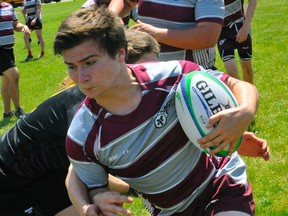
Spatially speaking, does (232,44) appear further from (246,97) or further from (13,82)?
(246,97)

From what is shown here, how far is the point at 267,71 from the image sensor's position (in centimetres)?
879

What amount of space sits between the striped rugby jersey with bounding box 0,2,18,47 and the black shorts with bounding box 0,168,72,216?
567cm

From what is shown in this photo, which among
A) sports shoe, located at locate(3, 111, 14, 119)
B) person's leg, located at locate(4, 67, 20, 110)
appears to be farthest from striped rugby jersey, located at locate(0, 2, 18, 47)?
sports shoe, located at locate(3, 111, 14, 119)

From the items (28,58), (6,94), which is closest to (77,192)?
(6,94)

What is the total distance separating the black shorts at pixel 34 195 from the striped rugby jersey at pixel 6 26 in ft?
18.6

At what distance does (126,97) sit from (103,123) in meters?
0.17

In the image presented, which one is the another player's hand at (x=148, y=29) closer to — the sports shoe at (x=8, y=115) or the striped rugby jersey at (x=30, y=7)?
the sports shoe at (x=8, y=115)

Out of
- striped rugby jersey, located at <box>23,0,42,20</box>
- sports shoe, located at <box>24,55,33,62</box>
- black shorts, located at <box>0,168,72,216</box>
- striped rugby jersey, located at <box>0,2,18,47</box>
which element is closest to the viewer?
black shorts, located at <box>0,168,72,216</box>

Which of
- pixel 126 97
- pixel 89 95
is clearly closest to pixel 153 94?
pixel 126 97

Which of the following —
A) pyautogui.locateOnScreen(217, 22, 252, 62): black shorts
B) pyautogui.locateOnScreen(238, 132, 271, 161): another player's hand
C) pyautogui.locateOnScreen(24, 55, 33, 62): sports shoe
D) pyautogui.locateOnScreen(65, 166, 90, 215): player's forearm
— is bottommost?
pyautogui.locateOnScreen(24, 55, 33, 62): sports shoe

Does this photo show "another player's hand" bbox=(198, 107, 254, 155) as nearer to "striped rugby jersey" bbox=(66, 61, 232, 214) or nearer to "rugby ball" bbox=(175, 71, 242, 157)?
"rugby ball" bbox=(175, 71, 242, 157)

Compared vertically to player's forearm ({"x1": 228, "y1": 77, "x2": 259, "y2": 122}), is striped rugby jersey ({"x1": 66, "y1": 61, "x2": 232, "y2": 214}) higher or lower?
lower

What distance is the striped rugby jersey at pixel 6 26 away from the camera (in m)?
8.77

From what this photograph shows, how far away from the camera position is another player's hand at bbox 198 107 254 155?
7.51 ft
